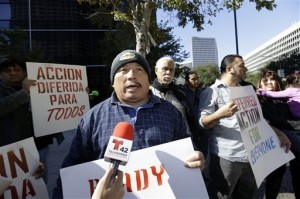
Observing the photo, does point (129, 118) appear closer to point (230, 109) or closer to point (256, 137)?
point (230, 109)

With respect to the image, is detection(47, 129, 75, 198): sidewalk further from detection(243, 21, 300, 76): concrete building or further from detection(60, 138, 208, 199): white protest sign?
detection(243, 21, 300, 76): concrete building

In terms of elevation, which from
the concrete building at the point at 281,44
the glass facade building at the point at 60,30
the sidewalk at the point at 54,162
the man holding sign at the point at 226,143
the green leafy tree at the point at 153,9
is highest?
the concrete building at the point at 281,44

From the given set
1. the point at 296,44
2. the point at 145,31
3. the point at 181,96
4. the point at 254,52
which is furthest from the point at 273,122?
the point at 254,52

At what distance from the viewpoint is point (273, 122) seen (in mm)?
3766

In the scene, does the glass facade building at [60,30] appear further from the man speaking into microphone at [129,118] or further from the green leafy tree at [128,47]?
the man speaking into microphone at [129,118]

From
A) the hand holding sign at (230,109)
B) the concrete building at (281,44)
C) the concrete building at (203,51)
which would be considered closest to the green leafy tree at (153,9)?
the hand holding sign at (230,109)

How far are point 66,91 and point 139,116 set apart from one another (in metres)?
2.52

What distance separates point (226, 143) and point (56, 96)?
212 cm

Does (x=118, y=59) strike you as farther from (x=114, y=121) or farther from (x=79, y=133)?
(x=79, y=133)

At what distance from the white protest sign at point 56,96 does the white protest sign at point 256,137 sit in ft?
6.87

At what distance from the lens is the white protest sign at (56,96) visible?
3676 millimetres

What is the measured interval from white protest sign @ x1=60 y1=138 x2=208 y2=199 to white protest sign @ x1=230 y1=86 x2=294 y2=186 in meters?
1.09

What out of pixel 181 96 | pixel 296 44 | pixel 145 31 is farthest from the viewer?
pixel 296 44

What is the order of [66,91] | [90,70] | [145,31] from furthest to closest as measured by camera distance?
[90,70]
[145,31]
[66,91]
